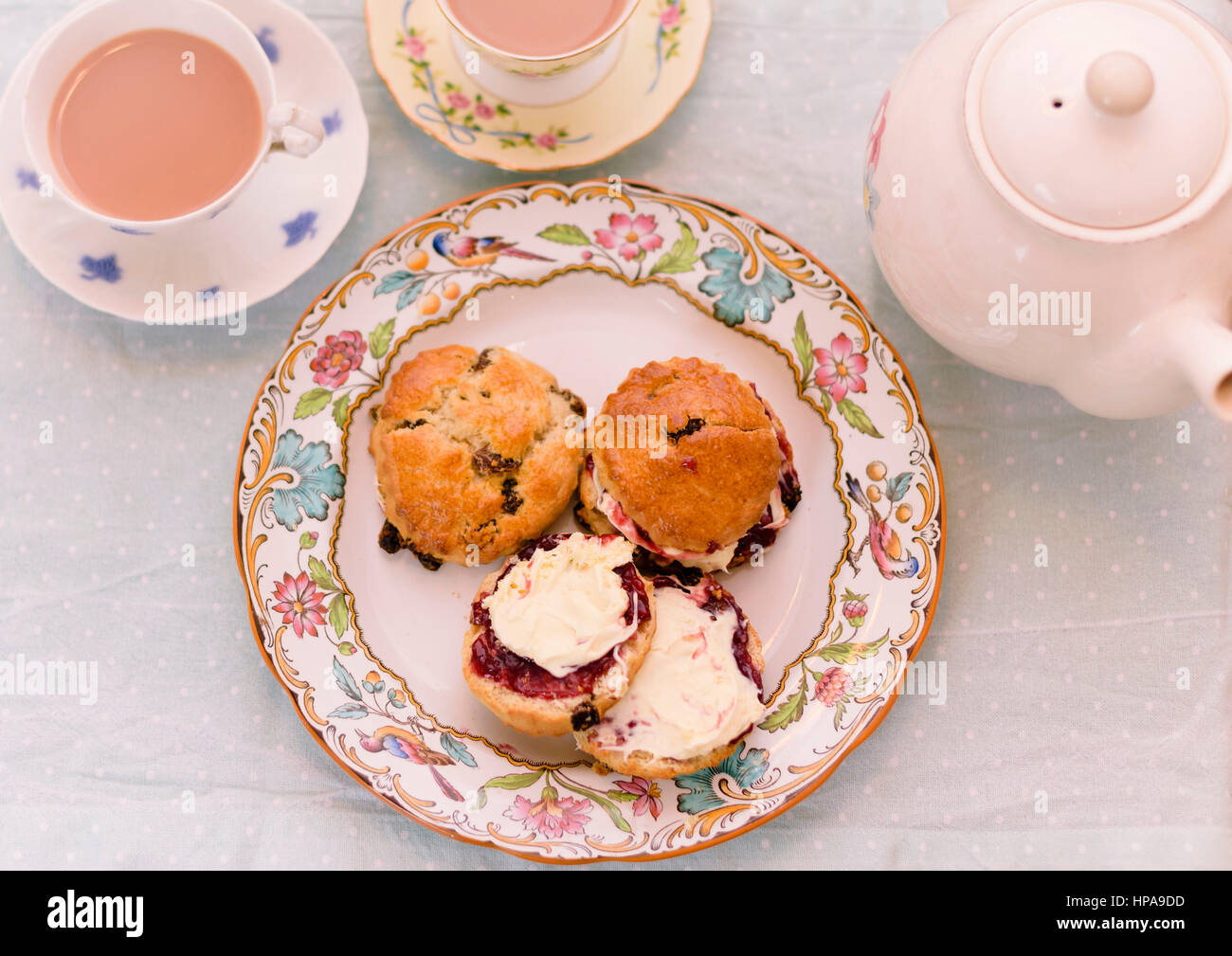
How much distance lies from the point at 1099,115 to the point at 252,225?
1.33m

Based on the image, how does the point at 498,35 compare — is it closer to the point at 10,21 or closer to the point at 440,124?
the point at 440,124

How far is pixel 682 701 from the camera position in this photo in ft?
4.61

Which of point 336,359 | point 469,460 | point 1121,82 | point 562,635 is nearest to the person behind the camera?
point 1121,82

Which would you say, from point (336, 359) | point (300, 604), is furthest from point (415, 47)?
point (300, 604)

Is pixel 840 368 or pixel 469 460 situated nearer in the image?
pixel 469 460

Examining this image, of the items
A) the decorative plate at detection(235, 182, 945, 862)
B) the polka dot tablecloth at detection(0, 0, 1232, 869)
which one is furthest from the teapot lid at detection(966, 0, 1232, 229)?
the polka dot tablecloth at detection(0, 0, 1232, 869)

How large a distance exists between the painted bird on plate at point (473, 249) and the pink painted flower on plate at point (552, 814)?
0.91 meters

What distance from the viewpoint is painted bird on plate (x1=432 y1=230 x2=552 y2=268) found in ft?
5.15

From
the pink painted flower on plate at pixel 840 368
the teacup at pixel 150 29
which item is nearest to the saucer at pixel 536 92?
the teacup at pixel 150 29

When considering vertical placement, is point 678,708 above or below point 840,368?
below

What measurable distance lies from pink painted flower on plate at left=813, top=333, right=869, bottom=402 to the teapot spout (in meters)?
0.53

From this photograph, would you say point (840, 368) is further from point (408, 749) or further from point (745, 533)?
point (408, 749)

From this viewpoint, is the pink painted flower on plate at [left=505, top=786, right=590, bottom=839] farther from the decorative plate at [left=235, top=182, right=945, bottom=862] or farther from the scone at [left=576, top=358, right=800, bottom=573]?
the scone at [left=576, top=358, right=800, bottom=573]
